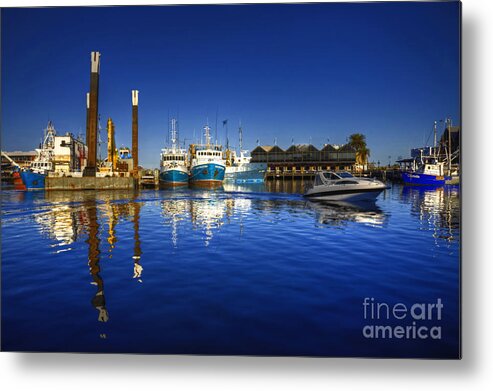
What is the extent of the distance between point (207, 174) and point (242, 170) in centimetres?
1606

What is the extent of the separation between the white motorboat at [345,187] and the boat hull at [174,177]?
26394mm

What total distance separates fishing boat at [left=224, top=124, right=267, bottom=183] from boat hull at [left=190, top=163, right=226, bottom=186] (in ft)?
41.0

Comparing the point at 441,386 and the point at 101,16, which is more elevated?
the point at 101,16

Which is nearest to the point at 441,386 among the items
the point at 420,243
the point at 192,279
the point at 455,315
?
the point at 455,315

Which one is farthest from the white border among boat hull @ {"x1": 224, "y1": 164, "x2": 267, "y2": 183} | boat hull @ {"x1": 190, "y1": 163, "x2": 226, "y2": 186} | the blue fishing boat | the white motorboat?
boat hull @ {"x1": 224, "y1": 164, "x2": 267, "y2": 183}

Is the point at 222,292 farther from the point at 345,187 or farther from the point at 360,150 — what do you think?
the point at 360,150

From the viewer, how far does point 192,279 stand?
5613 millimetres

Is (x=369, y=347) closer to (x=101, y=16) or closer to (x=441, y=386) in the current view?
(x=441, y=386)

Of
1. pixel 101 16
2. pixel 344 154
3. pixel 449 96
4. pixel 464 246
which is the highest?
pixel 344 154

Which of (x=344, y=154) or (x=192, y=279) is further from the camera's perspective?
(x=344, y=154)

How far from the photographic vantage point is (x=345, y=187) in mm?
18953

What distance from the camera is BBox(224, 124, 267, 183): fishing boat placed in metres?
57.8

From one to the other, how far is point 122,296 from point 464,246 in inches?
187

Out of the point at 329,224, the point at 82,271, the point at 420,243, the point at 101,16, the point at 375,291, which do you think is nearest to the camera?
the point at 375,291
